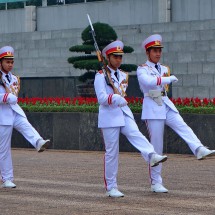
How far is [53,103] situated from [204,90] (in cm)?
738

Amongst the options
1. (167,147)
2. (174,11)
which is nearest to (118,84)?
(167,147)

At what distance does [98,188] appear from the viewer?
14586 mm

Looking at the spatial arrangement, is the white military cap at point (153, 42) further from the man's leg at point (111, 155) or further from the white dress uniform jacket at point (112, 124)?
the man's leg at point (111, 155)

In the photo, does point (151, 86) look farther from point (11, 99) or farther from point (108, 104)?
point (11, 99)

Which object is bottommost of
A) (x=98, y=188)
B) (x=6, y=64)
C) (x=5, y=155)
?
(x=98, y=188)

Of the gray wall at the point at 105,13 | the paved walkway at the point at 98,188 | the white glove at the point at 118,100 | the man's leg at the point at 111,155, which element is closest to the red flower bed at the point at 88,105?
the paved walkway at the point at 98,188

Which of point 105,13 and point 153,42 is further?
point 105,13

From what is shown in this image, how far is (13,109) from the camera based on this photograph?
14.8 metres

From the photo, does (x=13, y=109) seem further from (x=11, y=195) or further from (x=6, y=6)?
(x=6, y=6)

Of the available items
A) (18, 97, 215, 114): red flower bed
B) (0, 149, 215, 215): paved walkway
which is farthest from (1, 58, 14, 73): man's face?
(18, 97, 215, 114): red flower bed

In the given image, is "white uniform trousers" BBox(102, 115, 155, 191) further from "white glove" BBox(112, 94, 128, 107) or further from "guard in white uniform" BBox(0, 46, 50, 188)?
"guard in white uniform" BBox(0, 46, 50, 188)

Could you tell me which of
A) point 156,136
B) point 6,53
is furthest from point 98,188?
point 6,53

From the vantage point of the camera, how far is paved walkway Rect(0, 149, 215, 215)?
1210cm

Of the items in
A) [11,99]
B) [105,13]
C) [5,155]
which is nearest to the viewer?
[11,99]
